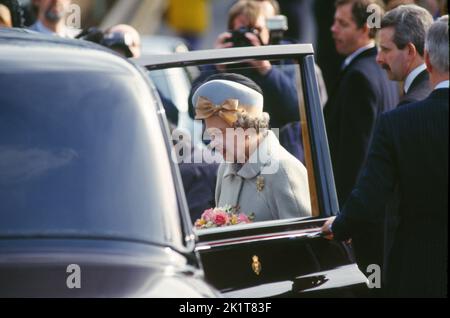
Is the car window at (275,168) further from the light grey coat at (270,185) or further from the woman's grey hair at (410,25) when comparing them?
the woman's grey hair at (410,25)

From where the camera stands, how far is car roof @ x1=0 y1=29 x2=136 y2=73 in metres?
4.28

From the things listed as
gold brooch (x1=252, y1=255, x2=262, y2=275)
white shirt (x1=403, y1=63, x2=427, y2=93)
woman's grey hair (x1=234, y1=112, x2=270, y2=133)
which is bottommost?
gold brooch (x1=252, y1=255, x2=262, y2=275)

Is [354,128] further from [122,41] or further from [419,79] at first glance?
[122,41]

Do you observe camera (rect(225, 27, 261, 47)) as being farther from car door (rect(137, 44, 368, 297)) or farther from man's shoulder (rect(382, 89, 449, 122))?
man's shoulder (rect(382, 89, 449, 122))

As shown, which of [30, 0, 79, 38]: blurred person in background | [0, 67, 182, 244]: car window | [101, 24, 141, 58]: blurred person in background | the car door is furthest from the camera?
[30, 0, 79, 38]: blurred person in background

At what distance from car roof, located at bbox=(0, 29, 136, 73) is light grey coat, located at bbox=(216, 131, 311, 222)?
0.97 m

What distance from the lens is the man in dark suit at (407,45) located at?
5.68 meters

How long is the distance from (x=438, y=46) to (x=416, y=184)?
60 centimetres

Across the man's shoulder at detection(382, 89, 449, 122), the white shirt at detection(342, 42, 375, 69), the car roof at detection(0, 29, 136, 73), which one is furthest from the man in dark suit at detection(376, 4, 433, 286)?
the car roof at detection(0, 29, 136, 73)

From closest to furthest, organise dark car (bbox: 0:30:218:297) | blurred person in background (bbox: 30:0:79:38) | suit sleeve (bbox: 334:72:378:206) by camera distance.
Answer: dark car (bbox: 0:30:218:297), suit sleeve (bbox: 334:72:378:206), blurred person in background (bbox: 30:0:79:38)

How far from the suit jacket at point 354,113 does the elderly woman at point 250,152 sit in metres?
1.74

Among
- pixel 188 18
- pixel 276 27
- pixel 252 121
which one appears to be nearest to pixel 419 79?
pixel 252 121
